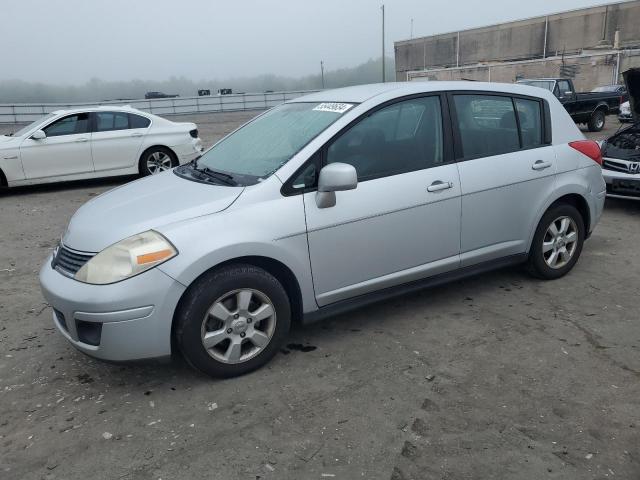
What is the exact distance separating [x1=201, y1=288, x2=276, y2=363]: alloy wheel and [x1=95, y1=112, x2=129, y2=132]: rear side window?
7655mm

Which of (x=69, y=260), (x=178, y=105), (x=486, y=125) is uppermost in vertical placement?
(x=486, y=125)

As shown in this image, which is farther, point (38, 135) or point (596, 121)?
point (596, 121)

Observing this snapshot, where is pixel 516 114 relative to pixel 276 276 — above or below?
above

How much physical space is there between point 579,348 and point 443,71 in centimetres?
4688

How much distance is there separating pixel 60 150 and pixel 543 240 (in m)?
8.05

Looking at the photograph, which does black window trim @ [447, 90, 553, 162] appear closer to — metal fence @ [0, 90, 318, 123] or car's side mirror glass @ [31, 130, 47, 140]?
car's side mirror glass @ [31, 130, 47, 140]

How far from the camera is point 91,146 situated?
374 inches

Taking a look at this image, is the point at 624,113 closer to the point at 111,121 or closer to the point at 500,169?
the point at 111,121

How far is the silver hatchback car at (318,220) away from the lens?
2967 millimetres

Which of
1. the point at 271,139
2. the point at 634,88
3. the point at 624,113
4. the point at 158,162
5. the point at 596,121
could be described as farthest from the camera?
the point at 624,113

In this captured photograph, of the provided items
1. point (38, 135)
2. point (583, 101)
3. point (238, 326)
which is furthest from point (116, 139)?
point (583, 101)

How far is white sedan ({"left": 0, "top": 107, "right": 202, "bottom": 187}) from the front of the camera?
9070 millimetres

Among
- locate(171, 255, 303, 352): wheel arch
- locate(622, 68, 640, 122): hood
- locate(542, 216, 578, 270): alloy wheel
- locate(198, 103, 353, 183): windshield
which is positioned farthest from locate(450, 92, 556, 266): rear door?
locate(622, 68, 640, 122): hood

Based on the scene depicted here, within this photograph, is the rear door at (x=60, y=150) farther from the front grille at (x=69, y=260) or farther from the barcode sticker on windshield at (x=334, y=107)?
the barcode sticker on windshield at (x=334, y=107)
